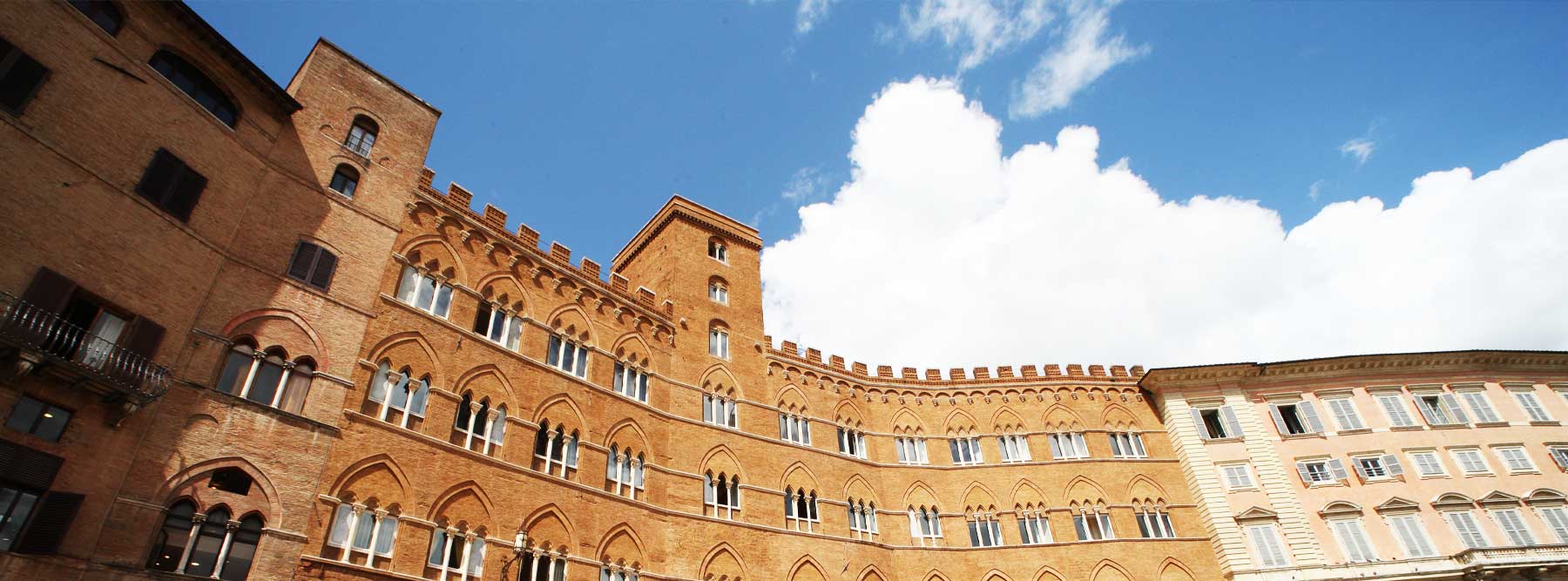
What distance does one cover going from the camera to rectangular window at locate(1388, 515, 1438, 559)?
32656 millimetres

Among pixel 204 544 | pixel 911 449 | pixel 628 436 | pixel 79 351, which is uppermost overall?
pixel 911 449

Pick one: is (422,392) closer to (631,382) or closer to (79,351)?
(79,351)

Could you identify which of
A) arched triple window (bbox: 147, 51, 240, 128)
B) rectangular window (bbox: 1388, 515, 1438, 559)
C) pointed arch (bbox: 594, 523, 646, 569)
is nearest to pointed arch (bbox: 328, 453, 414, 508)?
pointed arch (bbox: 594, 523, 646, 569)

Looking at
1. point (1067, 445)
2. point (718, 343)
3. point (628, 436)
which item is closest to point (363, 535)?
point (628, 436)

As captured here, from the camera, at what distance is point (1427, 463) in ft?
116

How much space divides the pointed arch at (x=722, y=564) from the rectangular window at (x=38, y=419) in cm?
1726

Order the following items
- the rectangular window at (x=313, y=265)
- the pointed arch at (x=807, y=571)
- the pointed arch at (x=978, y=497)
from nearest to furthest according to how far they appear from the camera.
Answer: the rectangular window at (x=313, y=265) → the pointed arch at (x=807, y=571) → the pointed arch at (x=978, y=497)

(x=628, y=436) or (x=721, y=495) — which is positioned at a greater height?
(x=628, y=436)

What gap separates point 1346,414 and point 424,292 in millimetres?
39080

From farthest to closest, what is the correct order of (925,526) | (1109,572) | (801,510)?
1. (925,526)
2. (1109,572)
3. (801,510)

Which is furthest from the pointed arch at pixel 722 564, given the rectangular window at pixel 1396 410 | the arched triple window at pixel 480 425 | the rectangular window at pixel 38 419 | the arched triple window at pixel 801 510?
the rectangular window at pixel 1396 410

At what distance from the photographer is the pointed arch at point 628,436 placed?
2708 cm

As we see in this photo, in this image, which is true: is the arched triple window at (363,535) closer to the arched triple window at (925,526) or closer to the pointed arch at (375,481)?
the pointed arch at (375,481)

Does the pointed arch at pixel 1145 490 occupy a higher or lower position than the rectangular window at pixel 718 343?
lower
